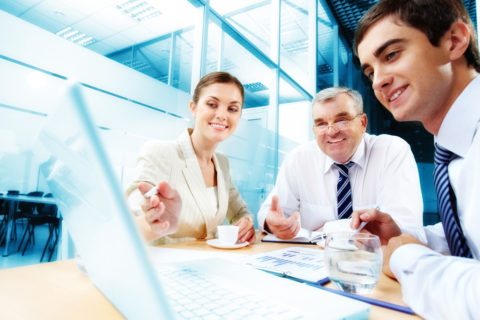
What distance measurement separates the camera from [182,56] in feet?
7.68

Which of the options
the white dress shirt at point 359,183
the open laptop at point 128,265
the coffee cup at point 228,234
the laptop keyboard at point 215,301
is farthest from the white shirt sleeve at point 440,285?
the white dress shirt at point 359,183

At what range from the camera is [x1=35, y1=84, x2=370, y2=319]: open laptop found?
224 mm

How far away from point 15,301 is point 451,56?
1394 millimetres

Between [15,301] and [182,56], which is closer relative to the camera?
[15,301]

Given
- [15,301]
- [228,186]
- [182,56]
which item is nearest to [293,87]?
[182,56]

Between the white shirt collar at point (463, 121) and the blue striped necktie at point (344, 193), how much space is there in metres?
0.93

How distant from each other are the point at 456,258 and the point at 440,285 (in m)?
0.09

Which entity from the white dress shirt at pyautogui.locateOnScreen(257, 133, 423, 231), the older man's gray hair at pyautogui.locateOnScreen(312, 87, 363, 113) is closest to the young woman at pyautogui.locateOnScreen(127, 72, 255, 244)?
the white dress shirt at pyautogui.locateOnScreen(257, 133, 423, 231)

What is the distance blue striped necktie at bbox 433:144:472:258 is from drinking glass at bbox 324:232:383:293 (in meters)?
0.37

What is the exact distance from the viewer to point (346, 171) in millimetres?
1798

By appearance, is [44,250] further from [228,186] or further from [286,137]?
[286,137]

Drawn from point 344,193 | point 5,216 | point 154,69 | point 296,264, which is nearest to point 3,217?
point 5,216

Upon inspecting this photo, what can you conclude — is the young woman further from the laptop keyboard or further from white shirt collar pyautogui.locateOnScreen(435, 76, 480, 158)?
white shirt collar pyautogui.locateOnScreen(435, 76, 480, 158)

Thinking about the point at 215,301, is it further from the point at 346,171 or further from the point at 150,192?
the point at 346,171
